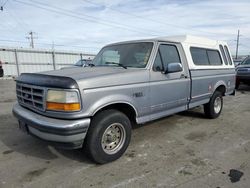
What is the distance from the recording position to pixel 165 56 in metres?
4.71

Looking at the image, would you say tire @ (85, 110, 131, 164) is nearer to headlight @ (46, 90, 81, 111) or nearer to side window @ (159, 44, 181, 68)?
headlight @ (46, 90, 81, 111)

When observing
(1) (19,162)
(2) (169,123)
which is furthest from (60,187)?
(2) (169,123)

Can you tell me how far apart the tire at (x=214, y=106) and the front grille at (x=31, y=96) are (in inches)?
173

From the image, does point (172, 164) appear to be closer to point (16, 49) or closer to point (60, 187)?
point (60, 187)

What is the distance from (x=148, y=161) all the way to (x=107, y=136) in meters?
0.78

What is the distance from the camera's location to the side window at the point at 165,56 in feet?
14.7

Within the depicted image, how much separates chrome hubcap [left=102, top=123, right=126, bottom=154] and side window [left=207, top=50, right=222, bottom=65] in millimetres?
3539

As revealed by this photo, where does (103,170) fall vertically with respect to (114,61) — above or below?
below

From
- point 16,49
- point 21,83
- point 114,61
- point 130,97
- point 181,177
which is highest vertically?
point 16,49

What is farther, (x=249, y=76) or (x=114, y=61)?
(x=249, y=76)

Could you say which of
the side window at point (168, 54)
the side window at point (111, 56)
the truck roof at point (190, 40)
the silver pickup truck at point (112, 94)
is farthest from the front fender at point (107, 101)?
the truck roof at point (190, 40)

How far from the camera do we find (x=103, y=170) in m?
3.52

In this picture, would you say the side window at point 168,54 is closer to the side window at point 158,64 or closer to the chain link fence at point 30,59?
the side window at point 158,64

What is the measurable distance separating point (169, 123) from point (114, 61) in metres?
2.22
